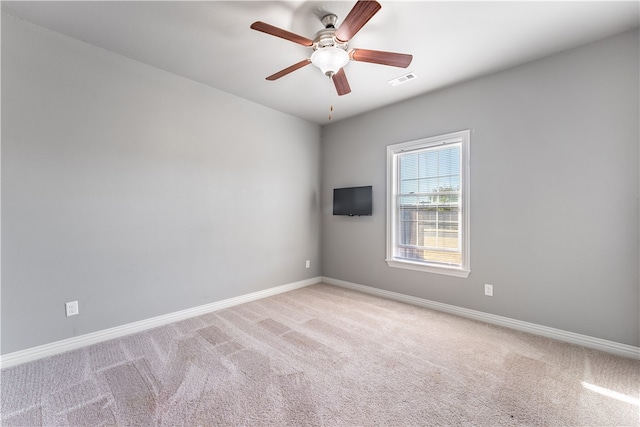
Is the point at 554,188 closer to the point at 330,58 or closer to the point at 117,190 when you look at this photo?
the point at 330,58

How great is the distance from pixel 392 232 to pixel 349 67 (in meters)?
2.18

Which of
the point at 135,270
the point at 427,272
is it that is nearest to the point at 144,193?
the point at 135,270

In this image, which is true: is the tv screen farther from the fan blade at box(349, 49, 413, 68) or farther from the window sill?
the fan blade at box(349, 49, 413, 68)

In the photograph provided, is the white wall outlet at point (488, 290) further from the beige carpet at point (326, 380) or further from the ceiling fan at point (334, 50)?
the ceiling fan at point (334, 50)

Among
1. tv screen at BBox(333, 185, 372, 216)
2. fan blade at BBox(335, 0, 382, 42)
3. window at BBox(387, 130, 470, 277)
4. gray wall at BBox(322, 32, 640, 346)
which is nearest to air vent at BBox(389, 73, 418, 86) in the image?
gray wall at BBox(322, 32, 640, 346)

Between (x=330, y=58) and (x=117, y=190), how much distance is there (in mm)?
2357

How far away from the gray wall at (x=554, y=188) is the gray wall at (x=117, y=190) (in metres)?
2.43

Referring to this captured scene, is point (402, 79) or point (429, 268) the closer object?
point (402, 79)

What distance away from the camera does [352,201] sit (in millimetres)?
4188

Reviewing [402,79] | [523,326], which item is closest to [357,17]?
[402,79]

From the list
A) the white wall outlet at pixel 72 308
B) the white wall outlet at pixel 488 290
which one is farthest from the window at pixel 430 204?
the white wall outlet at pixel 72 308

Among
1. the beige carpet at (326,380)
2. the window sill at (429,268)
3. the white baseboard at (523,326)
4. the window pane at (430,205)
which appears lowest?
the beige carpet at (326,380)

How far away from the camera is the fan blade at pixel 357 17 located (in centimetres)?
160

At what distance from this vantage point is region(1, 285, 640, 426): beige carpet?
1609mm
